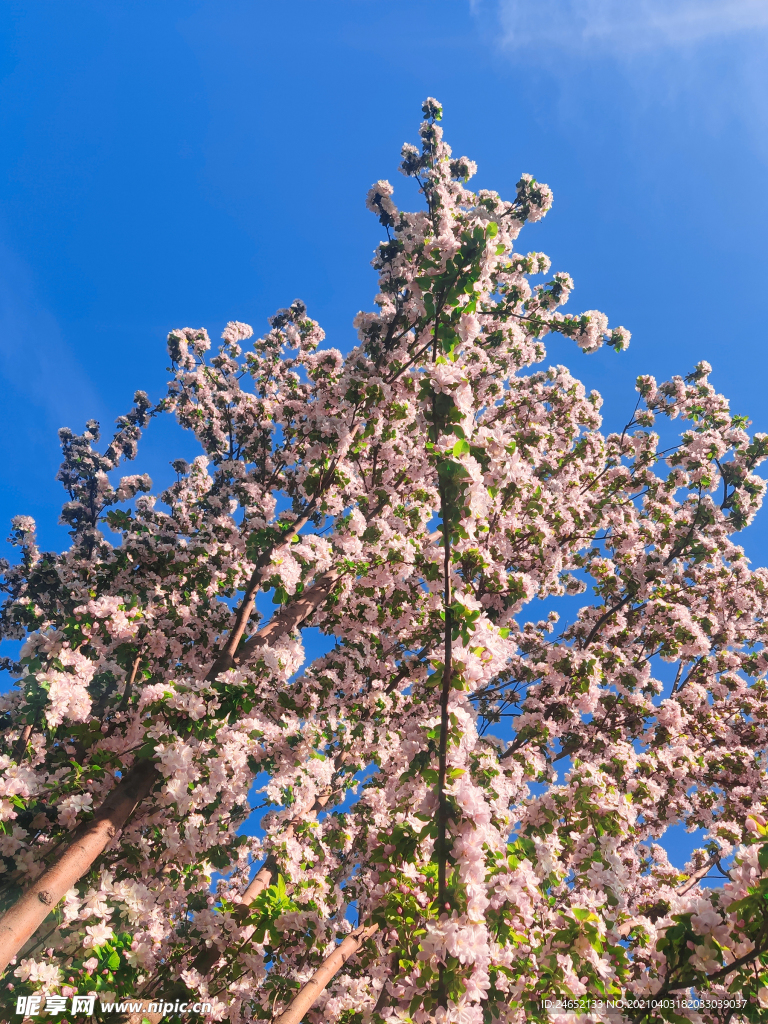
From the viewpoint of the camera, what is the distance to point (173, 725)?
191 inches

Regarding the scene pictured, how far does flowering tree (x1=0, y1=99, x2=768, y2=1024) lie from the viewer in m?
3.81

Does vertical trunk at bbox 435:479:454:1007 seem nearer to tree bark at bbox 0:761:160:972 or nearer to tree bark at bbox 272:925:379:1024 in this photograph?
tree bark at bbox 0:761:160:972

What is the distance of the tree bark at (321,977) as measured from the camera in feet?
18.4

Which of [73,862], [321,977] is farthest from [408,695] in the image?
[73,862]

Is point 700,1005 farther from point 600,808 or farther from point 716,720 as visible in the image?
point 716,720

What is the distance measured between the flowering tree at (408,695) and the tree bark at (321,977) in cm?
4

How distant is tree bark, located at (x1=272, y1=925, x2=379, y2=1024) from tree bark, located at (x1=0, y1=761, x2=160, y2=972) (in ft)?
10.1

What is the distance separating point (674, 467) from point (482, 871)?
429 inches

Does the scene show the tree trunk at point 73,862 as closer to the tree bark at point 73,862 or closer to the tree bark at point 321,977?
the tree bark at point 73,862

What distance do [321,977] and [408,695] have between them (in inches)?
146

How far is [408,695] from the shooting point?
8.66m

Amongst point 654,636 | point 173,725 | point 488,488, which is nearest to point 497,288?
point 654,636

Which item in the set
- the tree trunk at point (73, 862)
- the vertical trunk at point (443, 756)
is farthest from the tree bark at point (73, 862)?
the vertical trunk at point (443, 756)

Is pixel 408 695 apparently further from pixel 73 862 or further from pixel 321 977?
pixel 73 862
